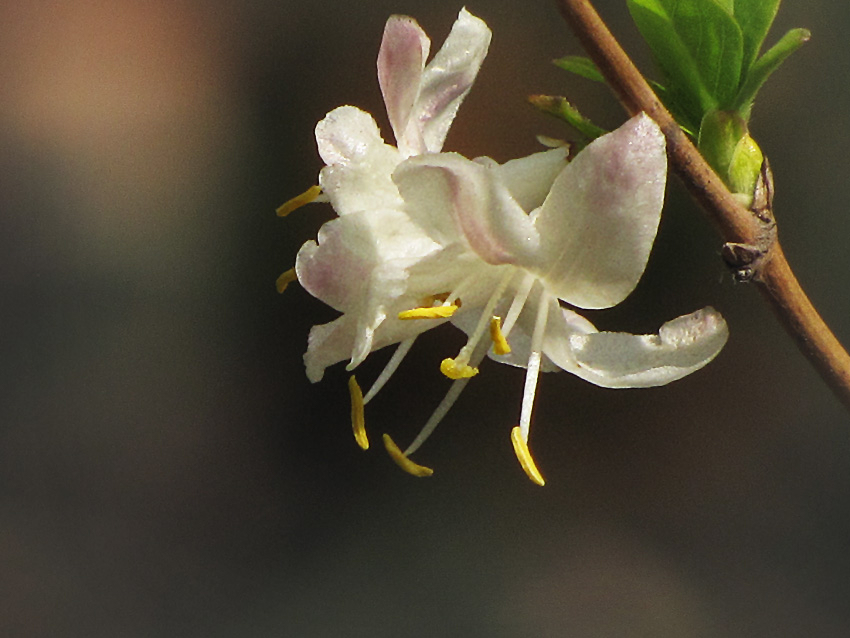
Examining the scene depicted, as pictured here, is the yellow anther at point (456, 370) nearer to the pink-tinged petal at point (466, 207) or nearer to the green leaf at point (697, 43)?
the pink-tinged petal at point (466, 207)

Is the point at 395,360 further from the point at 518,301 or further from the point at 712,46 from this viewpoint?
the point at 712,46

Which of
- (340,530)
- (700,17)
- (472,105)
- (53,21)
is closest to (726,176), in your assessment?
(700,17)

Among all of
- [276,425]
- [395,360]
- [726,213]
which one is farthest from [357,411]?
[276,425]

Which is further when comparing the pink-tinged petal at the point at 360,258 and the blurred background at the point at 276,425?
the blurred background at the point at 276,425

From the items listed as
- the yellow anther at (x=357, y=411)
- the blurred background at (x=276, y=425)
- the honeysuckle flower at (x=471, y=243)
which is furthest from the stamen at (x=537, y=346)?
the blurred background at (x=276, y=425)

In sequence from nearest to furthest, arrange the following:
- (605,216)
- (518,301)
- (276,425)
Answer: (605,216), (518,301), (276,425)

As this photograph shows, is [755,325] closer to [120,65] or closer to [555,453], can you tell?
[555,453]
